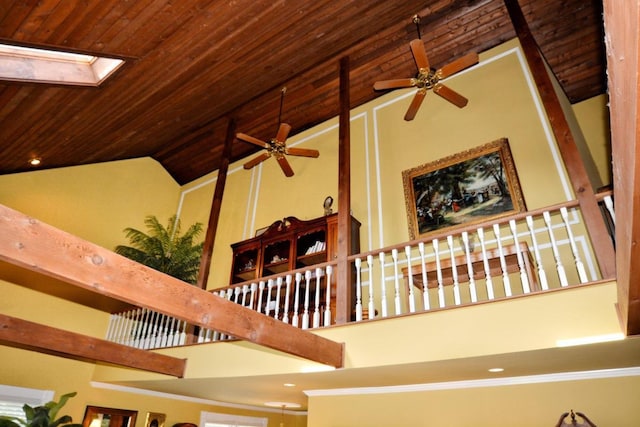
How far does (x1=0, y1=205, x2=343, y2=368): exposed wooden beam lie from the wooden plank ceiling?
2131 millimetres

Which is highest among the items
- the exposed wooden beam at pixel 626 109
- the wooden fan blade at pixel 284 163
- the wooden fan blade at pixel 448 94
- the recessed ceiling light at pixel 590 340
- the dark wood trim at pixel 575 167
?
the wooden fan blade at pixel 448 94

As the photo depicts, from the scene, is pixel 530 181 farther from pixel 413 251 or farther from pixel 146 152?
pixel 146 152

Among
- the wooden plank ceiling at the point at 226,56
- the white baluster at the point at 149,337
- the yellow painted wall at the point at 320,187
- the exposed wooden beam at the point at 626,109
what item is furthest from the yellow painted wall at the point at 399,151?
the exposed wooden beam at the point at 626,109

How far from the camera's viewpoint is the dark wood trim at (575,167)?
2742mm

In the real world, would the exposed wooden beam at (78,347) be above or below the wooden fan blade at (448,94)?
below

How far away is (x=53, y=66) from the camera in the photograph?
3766 mm

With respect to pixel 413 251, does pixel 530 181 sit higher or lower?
higher

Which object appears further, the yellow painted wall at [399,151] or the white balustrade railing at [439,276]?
the yellow painted wall at [399,151]

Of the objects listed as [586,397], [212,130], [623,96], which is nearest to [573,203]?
[586,397]

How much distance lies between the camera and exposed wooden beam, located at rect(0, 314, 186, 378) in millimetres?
3611

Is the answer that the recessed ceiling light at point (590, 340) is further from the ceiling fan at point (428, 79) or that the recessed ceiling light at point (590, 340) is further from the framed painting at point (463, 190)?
the ceiling fan at point (428, 79)

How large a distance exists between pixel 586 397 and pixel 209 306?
10.4ft

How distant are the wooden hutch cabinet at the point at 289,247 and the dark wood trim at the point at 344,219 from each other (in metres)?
0.95

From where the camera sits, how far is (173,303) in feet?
6.72
